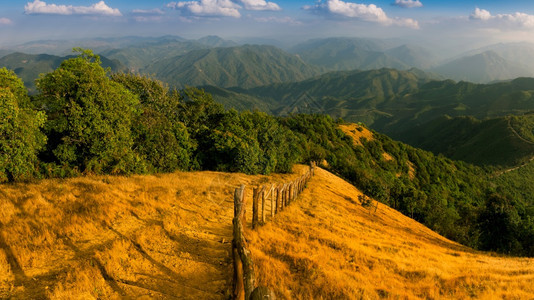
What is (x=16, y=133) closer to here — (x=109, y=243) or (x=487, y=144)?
(x=109, y=243)

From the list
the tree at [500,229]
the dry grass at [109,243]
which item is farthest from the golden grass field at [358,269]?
the tree at [500,229]

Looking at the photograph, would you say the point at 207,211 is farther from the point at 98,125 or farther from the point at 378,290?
the point at 98,125

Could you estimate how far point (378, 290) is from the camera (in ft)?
30.6

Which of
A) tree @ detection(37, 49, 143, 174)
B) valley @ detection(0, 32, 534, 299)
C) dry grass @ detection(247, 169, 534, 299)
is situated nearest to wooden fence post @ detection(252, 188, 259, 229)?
dry grass @ detection(247, 169, 534, 299)

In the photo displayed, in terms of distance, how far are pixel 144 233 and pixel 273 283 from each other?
6.53 meters

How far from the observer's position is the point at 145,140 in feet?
92.4

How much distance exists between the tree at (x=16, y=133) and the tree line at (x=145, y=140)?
6 centimetres

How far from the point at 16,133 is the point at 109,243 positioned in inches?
529

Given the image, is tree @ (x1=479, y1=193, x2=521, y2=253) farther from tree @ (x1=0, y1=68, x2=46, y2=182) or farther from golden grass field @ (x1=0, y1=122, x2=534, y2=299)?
tree @ (x1=0, y1=68, x2=46, y2=182)

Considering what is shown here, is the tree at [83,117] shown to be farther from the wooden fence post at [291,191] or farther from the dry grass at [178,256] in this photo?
the wooden fence post at [291,191]

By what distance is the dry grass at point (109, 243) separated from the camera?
815 cm

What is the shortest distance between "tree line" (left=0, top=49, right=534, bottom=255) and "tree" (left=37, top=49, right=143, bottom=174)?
8 centimetres

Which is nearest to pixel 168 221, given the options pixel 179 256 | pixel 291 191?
pixel 179 256

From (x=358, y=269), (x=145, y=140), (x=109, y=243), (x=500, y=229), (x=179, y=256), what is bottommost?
(x=500, y=229)
